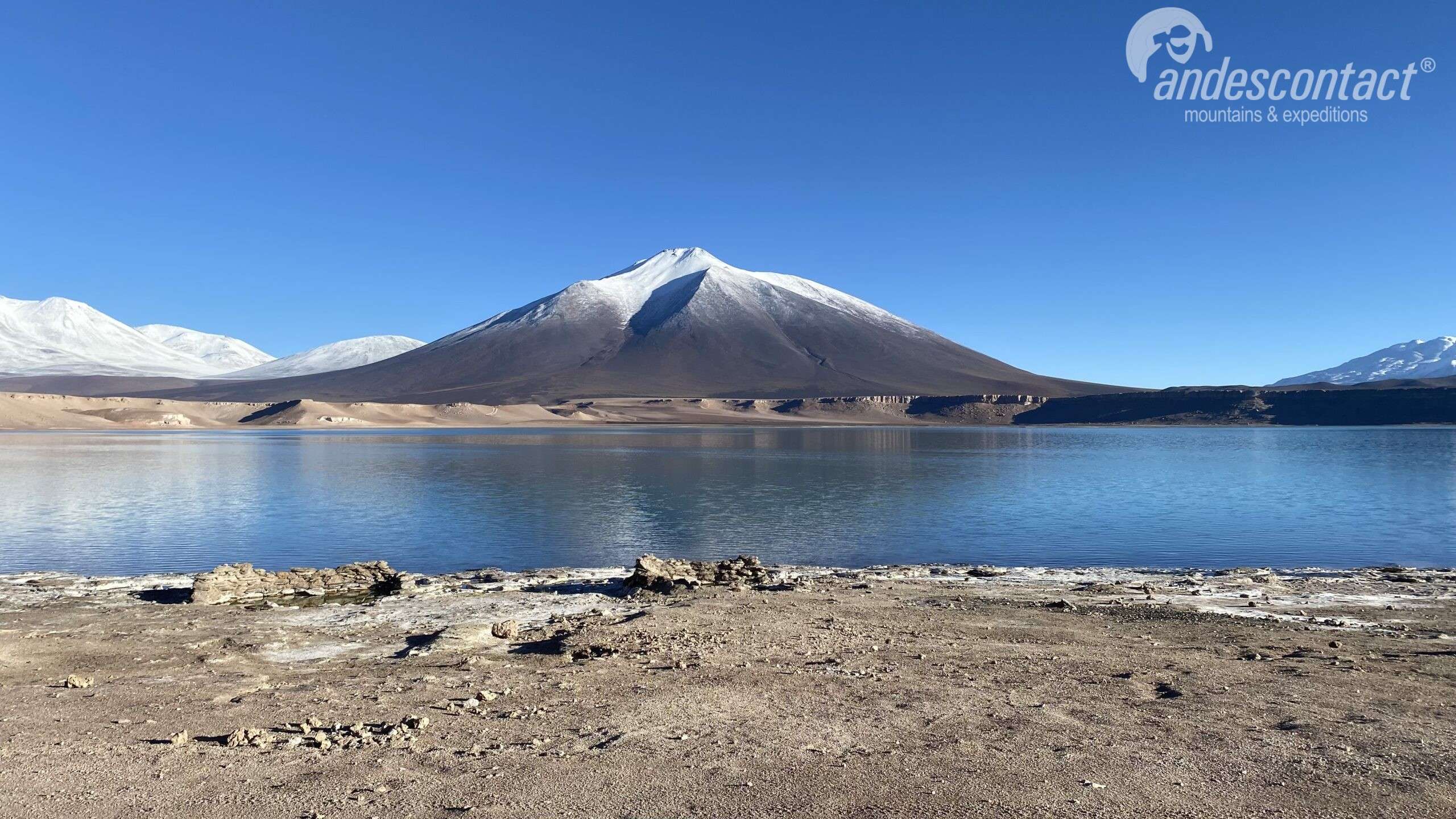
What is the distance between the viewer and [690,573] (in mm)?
17344

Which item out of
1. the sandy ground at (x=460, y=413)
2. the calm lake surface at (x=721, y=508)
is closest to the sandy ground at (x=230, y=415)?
the sandy ground at (x=460, y=413)

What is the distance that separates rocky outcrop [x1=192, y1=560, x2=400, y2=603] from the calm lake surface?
9.84 feet

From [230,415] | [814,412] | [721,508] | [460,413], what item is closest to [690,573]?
[721,508]

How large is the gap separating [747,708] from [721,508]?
23457mm

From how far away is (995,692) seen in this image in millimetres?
9453

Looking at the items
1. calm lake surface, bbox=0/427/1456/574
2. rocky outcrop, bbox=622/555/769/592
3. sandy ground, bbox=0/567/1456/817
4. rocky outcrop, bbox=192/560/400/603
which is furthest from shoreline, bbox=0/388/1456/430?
sandy ground, bbox=0/567/1456/817

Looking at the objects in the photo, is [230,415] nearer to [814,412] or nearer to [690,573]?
[814,412]

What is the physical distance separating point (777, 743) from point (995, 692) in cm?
288

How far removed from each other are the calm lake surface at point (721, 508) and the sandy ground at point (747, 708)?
7.40m

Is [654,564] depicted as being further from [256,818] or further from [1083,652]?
[256,818]

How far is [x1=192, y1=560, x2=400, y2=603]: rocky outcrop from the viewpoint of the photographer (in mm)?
15828

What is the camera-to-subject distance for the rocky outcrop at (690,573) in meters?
16.6

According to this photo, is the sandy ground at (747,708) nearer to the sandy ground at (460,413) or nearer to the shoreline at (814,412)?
the shoreline at (814,412)

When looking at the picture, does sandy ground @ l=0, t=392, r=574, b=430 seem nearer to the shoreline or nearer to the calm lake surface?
the shoreline
